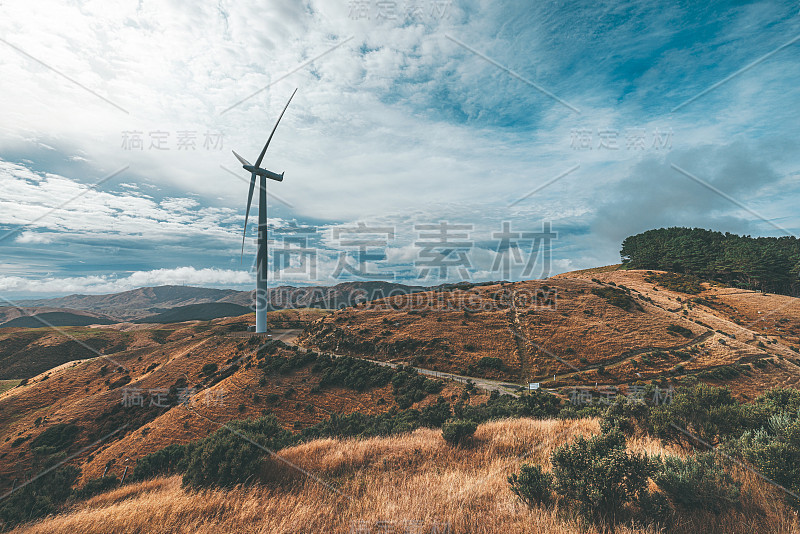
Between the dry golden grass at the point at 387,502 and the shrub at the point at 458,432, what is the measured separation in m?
0.49

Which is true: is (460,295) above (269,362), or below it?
above

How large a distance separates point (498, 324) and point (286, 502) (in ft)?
199

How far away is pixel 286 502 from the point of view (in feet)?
25.0

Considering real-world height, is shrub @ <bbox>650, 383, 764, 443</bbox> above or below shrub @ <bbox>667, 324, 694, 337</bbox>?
above

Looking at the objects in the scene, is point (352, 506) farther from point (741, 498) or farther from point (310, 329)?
point (310, 329)

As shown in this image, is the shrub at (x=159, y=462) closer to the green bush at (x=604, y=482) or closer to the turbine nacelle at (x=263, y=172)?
the green bush at (x=604, y=482)

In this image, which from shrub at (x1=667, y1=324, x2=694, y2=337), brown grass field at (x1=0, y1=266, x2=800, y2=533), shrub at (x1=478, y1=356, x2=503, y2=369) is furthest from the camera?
shrub at (x1=667, y1=324, x2=694, y2=337)

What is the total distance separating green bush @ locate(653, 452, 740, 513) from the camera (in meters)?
5.86

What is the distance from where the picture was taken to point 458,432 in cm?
1160

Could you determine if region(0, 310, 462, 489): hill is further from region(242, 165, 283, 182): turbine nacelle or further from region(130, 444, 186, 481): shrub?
region(242, 165, 283, 182): turbine nacelle

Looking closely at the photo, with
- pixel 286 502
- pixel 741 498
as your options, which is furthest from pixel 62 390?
pixel 741 498

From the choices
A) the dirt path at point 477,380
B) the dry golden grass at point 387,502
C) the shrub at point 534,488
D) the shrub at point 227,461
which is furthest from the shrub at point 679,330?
the shrub at point 227,461

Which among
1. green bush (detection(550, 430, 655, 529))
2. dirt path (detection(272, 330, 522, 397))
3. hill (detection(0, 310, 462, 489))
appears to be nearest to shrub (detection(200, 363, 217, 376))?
hill (detection(0, 310, 462, 489))

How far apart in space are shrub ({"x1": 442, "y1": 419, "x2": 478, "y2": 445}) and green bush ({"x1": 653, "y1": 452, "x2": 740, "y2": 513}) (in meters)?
6.38
